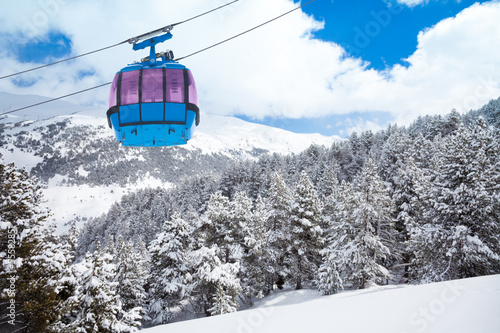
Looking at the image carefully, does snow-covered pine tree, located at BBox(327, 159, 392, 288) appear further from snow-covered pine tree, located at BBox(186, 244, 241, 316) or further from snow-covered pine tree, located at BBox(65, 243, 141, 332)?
snow-covered pine tree, located at BBox(65, 243, 141, 332)

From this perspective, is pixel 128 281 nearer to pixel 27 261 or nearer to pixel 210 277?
pixel 210 277

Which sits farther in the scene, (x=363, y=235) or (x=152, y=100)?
(x=363, y=235)

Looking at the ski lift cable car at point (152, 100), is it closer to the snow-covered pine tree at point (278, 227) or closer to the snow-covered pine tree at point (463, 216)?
the snow-covered pine tree at point (463, 216)

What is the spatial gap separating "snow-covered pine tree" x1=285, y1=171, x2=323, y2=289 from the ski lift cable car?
58.3 ft

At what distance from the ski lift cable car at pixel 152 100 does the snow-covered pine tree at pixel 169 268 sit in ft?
43.2

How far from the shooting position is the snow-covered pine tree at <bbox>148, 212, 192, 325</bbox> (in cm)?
1962

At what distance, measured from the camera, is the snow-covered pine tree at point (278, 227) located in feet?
79.2

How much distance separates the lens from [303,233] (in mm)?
23953

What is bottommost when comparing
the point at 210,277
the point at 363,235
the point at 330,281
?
the point at 330,281

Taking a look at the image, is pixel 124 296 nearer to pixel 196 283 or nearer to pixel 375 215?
pixel 196 283

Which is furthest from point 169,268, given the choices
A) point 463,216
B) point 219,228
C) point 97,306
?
point 463,216

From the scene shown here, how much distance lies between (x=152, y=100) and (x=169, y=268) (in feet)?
52.7

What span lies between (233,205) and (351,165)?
50701mm

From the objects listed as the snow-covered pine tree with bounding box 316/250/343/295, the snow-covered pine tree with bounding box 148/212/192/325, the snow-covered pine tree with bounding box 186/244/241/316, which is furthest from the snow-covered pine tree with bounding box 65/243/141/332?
the snow-covered pine tree with bounding box 316/250/343/295
